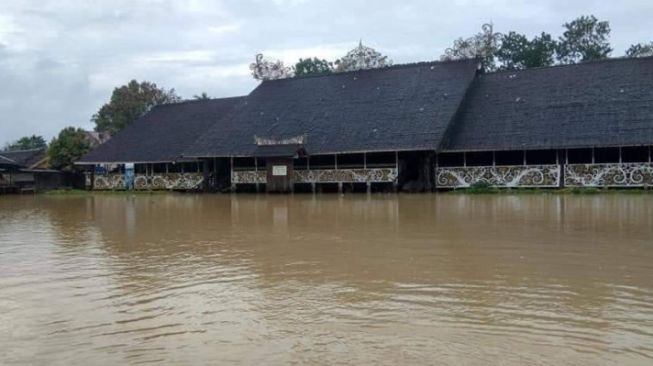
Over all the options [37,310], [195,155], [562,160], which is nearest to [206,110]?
[195,155]

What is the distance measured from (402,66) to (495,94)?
505 centimetres

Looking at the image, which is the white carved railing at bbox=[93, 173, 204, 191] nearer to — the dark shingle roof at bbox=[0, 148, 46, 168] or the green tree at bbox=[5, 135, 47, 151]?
the dark shingle roof at bbox=[0, 148, 46, 168]

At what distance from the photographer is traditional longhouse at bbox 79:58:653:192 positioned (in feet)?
72.6

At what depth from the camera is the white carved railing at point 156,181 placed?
98.5 ft

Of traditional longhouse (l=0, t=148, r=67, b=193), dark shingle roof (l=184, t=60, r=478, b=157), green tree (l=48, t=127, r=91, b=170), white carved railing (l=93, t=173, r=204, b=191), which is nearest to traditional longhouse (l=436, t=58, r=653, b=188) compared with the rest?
dark shingle roof (l=184, t=60, r=478, b=157)

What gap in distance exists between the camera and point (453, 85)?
2673cm

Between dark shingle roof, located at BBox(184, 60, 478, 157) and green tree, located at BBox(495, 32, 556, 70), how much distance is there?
11.9m

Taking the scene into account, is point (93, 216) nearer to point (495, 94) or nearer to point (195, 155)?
point (195, 155)

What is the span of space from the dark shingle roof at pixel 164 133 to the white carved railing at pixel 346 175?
6.64 metres

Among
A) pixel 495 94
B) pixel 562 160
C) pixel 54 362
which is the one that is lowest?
pixel 54 362

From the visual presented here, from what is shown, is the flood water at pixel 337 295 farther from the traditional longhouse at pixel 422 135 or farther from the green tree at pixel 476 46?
the green tree at pixel 476 46

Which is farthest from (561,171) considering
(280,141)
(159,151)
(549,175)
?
(159,151)

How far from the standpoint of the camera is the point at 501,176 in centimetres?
2331

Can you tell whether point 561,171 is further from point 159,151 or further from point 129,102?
point 129,102
